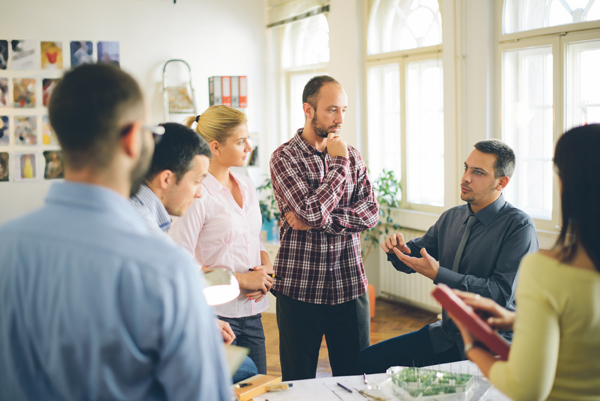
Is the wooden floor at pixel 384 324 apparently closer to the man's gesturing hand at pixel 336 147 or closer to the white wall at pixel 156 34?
the man's gesturing hand at pixel 336 147

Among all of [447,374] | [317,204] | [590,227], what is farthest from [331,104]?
[590,227]

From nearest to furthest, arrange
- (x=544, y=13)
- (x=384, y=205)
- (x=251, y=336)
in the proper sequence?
1. (x=251, y=336)
2. (x=544, y=13)
3. (x=384, y=205)

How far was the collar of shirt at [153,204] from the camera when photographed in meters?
1.28

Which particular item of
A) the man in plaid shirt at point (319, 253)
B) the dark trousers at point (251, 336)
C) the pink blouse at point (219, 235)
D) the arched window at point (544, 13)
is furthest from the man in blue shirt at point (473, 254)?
the arched window at point (544, 13)

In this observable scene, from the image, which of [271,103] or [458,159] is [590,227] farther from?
[271,103]

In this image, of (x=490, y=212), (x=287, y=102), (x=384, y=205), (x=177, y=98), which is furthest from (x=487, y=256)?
(x=287, y=102)

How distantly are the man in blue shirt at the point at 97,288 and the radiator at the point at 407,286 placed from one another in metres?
3.98

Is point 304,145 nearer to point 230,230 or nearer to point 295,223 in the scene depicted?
point 295,223

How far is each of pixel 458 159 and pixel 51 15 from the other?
13.9 feet

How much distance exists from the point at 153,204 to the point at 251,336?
1.00 metres

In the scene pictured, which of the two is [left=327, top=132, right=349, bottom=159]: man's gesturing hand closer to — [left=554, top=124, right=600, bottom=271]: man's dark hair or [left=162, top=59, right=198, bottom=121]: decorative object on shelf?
[left=554, top=124, right=600, bottom=271]: man's dark hair

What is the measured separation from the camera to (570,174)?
1.10 m

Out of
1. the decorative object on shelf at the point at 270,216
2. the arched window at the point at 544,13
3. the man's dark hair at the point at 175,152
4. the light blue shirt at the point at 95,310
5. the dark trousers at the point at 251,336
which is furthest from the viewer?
the decorative object on shelf at the point at 270,216

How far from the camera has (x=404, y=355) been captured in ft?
7.69
